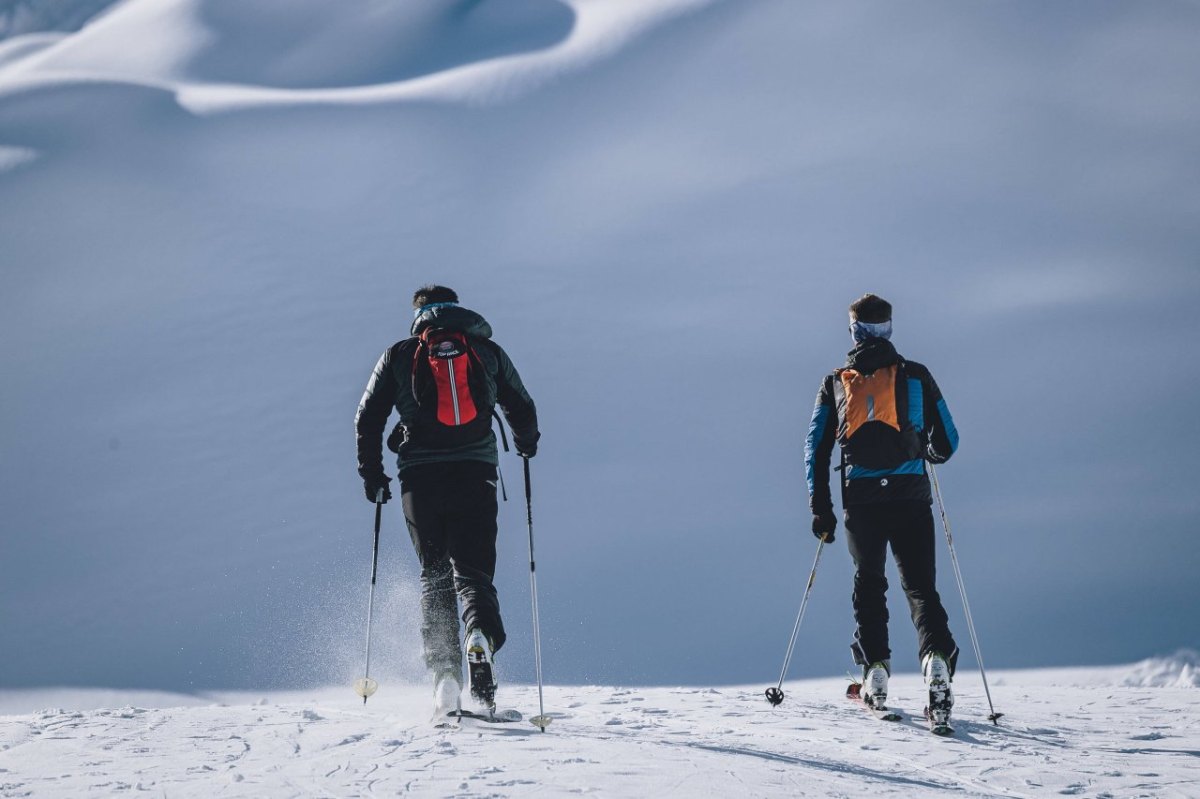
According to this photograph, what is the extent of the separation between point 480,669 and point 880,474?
263cm

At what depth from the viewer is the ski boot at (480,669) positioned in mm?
6180

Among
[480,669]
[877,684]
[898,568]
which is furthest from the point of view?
[877,684]

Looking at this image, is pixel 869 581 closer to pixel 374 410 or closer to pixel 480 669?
pixel 480 669

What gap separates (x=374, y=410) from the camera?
664cm

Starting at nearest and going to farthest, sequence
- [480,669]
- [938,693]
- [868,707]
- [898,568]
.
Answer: [480,669]
[938,693]
[898,568]
[868,707]

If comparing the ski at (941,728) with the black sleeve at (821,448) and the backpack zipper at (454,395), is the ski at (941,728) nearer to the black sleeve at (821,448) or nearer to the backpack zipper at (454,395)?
the black sleeve at (821,448)

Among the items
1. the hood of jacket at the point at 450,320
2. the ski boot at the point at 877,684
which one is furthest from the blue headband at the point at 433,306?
the ski boot at the point at 877,684

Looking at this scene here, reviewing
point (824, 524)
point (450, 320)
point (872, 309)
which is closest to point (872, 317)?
point (872, 309)

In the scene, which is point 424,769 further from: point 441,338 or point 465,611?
point 441,338

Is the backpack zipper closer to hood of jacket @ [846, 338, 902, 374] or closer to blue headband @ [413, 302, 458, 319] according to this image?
blue headband @ [413, 302, 458, 319]

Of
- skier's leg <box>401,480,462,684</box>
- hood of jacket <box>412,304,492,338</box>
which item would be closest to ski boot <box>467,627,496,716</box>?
skier's leg <box>401,480,462,684</box>

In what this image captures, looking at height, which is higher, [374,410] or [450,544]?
[374,410]

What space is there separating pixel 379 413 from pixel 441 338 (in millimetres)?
593

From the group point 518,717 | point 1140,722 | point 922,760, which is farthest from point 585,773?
point 1140,722
